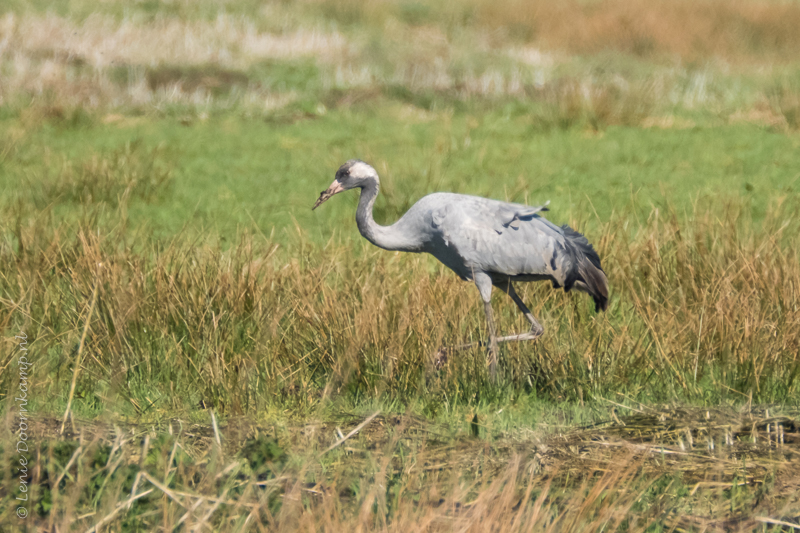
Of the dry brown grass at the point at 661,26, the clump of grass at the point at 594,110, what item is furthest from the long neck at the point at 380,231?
the dry brown grass at the point at 661,26

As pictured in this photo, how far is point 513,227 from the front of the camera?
15.9 feet

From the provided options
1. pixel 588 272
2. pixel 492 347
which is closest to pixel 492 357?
pixel 492 347

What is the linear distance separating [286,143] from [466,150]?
7.38ft

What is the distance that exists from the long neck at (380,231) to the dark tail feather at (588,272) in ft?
2.80

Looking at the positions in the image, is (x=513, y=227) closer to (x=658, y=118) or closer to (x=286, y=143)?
(x=286, y=143)

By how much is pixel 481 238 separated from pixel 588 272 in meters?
0.66

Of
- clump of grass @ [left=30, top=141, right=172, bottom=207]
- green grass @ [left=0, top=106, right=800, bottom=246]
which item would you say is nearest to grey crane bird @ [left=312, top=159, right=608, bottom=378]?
green grass @ [left=0, top=106, right=800, bottom=246]

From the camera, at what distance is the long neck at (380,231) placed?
15.6 ft

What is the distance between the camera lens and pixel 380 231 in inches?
188

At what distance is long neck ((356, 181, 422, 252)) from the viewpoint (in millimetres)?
4762

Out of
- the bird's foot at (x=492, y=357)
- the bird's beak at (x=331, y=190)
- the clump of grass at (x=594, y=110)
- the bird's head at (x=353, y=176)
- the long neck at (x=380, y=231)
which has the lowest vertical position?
the bird's foot at (x=492, y=357)

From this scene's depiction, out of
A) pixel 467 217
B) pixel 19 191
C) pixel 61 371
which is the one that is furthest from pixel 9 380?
pixel 19 191

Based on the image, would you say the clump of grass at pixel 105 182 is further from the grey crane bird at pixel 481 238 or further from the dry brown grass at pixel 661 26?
the dry brown grass at pixel 661 26

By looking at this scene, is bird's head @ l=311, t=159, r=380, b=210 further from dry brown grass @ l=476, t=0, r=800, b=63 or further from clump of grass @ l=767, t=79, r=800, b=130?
dry brown grass @ l=476, t=0, r=800, b=63
